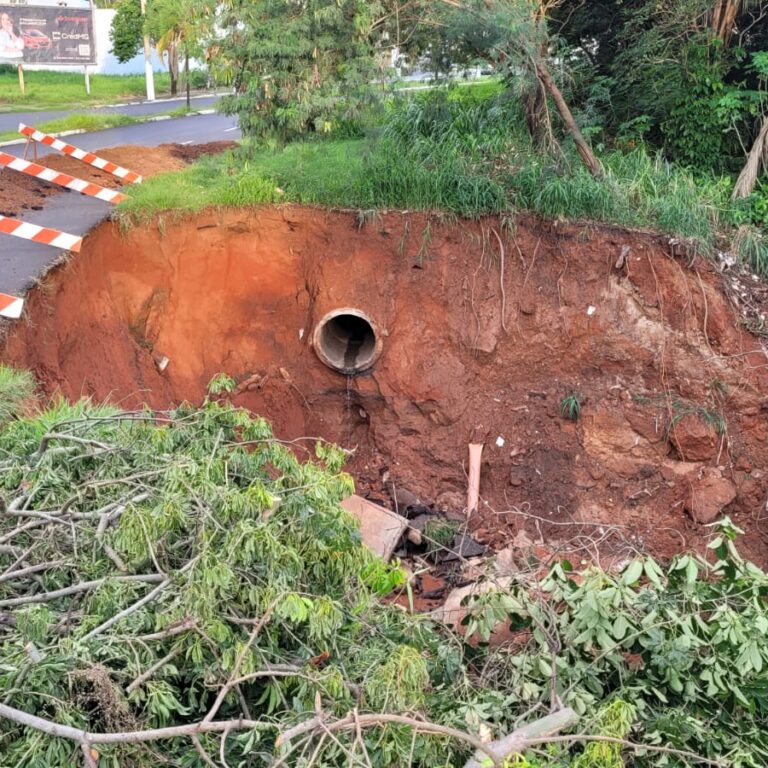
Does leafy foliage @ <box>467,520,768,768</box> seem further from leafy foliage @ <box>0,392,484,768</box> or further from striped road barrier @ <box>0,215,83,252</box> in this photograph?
striped road barrier @ <box>0,215,83,252</box>

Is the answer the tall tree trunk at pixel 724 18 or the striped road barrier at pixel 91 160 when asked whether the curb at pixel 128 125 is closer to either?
the striped road barrier at pixel 91 160

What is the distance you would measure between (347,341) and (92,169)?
422 cm

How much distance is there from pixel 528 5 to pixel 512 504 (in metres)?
4.78

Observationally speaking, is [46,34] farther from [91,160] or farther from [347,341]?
[347,341]

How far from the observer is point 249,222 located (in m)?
8.77

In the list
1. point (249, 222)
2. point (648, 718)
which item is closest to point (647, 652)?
point (648, 718)

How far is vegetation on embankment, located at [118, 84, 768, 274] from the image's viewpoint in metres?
8.38

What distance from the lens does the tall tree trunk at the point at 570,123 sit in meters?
8.46

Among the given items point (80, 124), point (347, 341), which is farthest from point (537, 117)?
point (80, 124)

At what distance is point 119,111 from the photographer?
69.4ft

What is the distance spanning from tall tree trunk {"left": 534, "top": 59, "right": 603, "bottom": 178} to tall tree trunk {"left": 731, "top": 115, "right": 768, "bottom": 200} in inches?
60.1

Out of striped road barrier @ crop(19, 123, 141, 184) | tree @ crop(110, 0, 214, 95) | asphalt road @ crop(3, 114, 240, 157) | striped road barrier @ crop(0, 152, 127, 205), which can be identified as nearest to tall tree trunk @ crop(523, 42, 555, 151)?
tree @ crop(110, 0, 214, 95)

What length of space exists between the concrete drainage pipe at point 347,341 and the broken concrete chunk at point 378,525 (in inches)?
67.4

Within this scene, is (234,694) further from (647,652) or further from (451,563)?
(451,563)
